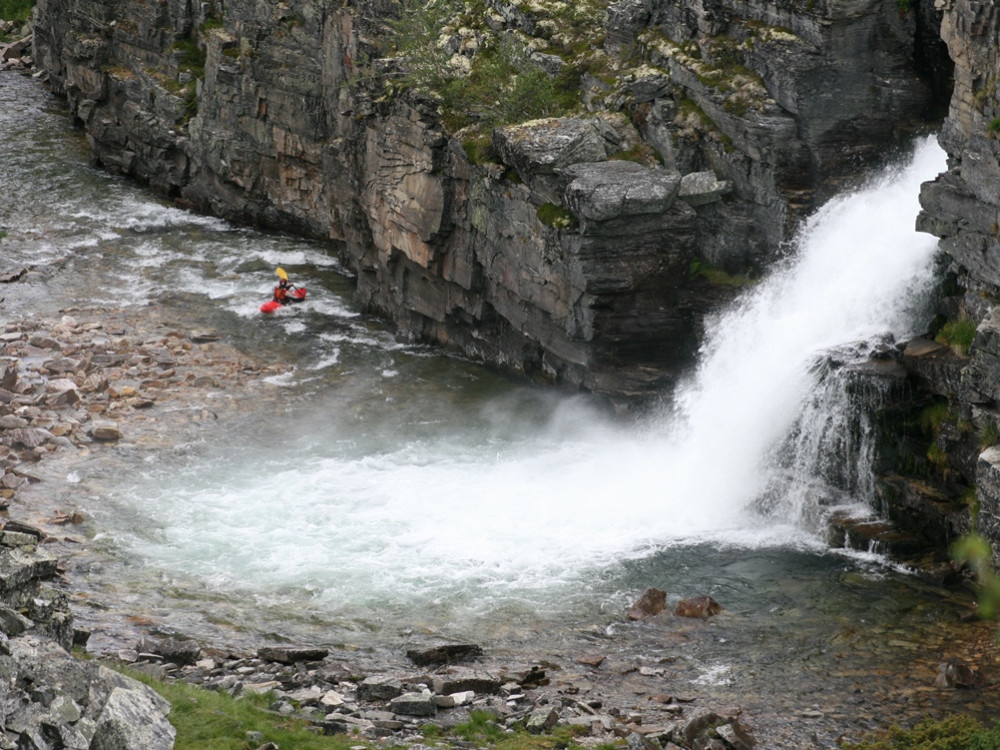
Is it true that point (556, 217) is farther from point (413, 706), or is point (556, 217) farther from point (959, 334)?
point (413, 706)

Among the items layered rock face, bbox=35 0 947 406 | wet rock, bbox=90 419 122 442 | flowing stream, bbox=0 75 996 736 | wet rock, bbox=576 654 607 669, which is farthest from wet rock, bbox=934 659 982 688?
wet rock, bbox=90 419 122 442

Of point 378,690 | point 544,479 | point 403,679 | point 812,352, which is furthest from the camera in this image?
point 544,479

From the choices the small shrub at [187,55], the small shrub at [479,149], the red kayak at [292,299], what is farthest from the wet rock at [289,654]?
the small shrub at [187,55]

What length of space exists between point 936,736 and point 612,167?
18869 millimetres

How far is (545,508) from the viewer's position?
103ft

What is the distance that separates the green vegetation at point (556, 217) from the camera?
112 feet

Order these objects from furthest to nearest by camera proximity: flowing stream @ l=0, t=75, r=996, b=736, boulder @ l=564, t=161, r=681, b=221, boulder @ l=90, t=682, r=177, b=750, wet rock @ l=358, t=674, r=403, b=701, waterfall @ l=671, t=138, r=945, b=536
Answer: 1. boulder @ l=564, t=161, r=681, b=221
2. waterfall @ l=671, t=138, r=945, b=536
3. flowing stream @ l=0, t=75, r=996, b=736
4. wet rock @ l=358, t=674, r=403, b=701
5. boulder @ l=90, t=682, r=177, b=750

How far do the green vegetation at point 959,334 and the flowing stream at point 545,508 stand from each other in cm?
137

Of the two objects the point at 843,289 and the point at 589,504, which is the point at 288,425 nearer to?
the point at 589,504

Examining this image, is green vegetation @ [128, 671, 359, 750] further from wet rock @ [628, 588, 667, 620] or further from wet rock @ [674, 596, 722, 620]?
wet rock @ [674, 596, 722, 620]

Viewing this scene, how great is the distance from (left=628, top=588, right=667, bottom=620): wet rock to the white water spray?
1.80 metres

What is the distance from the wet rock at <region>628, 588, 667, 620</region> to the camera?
85.7ft

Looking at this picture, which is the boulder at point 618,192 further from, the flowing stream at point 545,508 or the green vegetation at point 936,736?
the green vegetation at point 936,736

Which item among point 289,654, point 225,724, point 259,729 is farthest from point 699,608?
point 225,724
